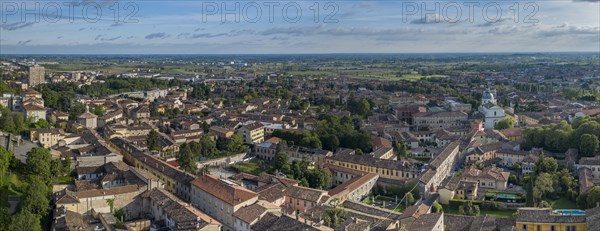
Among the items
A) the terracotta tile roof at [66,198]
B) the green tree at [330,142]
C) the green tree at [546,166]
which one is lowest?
the terracotta tile roof at [66,198]

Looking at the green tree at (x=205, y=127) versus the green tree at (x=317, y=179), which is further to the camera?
the green tree at (x=205, y=127)

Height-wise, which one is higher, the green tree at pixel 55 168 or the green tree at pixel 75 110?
the green tree at pixel 75 110

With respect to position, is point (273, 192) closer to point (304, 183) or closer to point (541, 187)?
point (304, 183)

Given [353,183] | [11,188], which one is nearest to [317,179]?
[353,183]

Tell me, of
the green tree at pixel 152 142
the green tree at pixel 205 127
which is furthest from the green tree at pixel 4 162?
the green tree at pixel 205 127

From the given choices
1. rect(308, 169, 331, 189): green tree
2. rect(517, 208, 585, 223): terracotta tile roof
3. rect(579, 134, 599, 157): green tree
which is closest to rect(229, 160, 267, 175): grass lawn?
rect(308, 169, 331, 189): green tree

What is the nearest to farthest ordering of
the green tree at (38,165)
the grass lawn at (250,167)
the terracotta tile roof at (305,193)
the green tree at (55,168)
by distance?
the terracotta tile roof at (305,193) → the green tree at (38,165) → the green tree at (55,168) → the grass lawn at (250,167)

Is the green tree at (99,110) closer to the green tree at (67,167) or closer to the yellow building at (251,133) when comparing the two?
the yellow building at (251,133)
